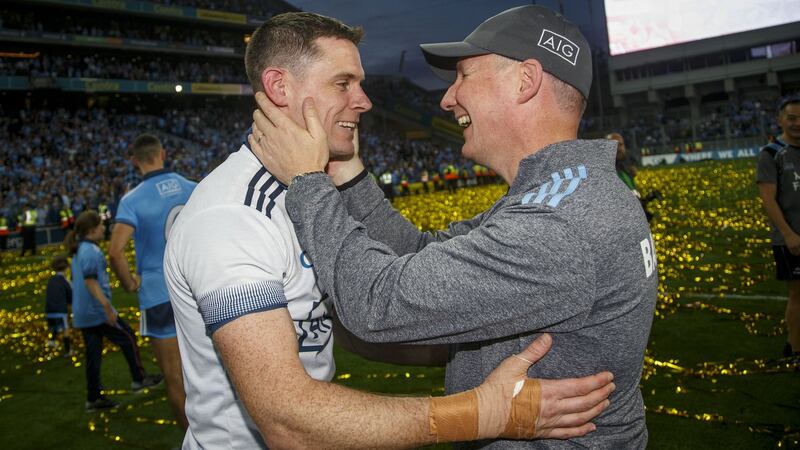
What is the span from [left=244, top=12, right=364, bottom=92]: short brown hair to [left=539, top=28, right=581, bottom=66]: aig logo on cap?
33.8 inches

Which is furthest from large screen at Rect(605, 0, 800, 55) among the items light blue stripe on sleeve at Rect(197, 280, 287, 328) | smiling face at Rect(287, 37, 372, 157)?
light blue stripe on sleeve at Rect(197, 280, 287, 328)

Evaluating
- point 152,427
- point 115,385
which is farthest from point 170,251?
point 115,385

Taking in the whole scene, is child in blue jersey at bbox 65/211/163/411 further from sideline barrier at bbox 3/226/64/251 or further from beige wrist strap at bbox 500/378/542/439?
sideline barrier at bbox 3/226/64/251

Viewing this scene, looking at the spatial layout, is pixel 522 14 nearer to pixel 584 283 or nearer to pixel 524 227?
pixel 524 227

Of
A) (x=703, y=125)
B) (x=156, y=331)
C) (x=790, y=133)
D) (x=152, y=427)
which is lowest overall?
(x=152, y=427)

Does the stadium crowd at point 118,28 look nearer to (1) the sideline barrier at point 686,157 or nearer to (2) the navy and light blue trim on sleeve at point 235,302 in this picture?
(1) the sideline barrier at point 686,157

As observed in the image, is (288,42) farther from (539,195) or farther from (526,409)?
(526,409)

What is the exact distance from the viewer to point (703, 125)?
166 feet

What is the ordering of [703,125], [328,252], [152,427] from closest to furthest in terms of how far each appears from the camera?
[328,252] → [152,427] → [703,125]

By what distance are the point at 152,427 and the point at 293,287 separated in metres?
4.46

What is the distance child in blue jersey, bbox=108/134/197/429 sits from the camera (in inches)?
201

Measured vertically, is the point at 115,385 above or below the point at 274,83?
below

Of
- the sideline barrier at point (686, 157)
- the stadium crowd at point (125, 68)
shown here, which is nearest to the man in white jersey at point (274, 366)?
the sideline barrier at point (686, 157)

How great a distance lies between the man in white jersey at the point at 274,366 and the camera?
5.73 ft
